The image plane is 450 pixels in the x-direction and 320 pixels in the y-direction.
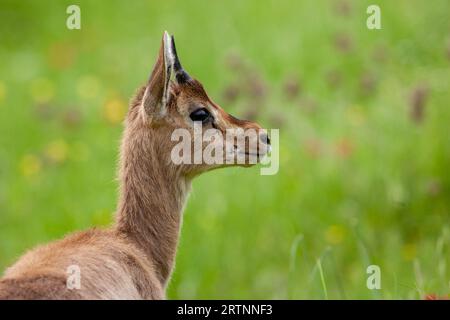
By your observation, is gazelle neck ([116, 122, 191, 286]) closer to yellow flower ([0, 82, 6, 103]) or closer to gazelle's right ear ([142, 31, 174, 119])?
gazelle's right ear ([142, 31, 174, 119])

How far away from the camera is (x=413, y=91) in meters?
8.36

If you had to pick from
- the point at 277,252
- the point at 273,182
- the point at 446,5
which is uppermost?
the point at 446,5

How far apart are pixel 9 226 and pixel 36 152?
1.43m

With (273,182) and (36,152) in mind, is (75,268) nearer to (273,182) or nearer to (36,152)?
(273,182)

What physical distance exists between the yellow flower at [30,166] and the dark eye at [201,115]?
16.8ft

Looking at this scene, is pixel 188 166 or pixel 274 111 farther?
pixel 274 111

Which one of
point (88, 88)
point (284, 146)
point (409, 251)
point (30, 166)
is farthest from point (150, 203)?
point (88, 88)

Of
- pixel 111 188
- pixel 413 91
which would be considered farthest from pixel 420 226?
pixel 111 188

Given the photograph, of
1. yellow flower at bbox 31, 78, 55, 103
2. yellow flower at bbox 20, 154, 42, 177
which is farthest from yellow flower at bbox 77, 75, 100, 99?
yellow flower at bbox 20, 154, 42, 177

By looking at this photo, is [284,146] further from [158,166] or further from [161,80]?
[161,80]

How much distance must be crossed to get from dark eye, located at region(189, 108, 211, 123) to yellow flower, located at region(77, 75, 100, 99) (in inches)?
253

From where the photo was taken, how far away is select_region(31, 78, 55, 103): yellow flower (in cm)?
1160

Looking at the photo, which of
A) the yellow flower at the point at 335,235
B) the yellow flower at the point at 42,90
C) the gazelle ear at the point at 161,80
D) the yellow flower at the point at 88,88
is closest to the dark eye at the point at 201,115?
the gazelle ear at the point at 161,80

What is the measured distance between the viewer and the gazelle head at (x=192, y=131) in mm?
5449
